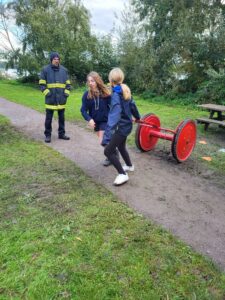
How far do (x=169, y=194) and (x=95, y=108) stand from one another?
192 centimetres

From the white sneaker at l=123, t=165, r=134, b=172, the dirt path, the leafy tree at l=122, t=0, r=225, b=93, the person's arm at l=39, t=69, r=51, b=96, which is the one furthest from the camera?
the leafy tree at l=122, t=0, r=225, b=93

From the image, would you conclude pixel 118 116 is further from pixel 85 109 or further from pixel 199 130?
pixel 199 130

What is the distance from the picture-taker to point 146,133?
650 centimetres

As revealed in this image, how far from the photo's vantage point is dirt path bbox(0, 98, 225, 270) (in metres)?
3.66


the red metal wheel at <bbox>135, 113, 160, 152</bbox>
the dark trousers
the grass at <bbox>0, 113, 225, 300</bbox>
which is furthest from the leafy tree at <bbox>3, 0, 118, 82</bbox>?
the grass at <bbox>0, 113, 225, 300</bbox>

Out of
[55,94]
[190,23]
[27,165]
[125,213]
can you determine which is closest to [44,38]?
[190,23]

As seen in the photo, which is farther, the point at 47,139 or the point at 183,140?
the point at 47,139

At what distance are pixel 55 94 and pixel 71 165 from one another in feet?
6.87

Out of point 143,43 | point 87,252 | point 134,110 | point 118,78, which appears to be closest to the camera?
point 87,252

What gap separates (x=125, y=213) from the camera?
406 cm

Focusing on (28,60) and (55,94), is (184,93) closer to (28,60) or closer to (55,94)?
(55,94)

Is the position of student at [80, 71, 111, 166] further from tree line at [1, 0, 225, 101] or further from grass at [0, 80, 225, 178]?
tree line at [1, 0, 225, 101]

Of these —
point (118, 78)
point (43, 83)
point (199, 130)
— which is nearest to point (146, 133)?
point (118, 78)

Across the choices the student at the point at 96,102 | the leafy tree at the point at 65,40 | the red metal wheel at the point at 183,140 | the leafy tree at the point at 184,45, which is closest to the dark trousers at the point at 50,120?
the student at the point at 96,102
